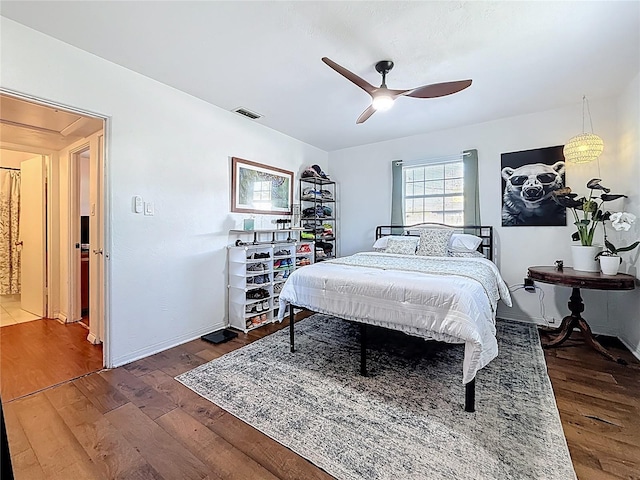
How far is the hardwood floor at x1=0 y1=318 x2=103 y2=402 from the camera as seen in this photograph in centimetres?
226

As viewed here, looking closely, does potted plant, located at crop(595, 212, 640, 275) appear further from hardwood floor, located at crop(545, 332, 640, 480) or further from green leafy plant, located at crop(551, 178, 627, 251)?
hardwood floor, located at crop(545, 332, 640, 480)

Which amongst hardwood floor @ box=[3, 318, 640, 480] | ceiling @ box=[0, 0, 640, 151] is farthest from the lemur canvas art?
hardwood floor @ box=[3, 318, 640, 480]

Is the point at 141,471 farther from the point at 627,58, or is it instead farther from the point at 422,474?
the point at 627,58

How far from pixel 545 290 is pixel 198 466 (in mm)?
3982

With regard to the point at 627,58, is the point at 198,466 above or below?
below

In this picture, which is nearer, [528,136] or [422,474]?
[422,474]

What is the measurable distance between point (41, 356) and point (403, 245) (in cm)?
398

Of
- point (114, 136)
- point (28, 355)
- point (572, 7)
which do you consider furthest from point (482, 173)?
point (28, 355)

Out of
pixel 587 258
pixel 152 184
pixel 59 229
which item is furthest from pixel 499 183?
pixel 59 229

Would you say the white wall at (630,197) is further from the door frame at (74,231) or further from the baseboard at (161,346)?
the door frame at (74,231)

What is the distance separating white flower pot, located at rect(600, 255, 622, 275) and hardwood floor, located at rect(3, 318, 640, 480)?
0.86m

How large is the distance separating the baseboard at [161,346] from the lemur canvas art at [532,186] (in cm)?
387

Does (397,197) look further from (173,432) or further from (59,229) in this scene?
(59,229)

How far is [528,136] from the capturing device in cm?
364
